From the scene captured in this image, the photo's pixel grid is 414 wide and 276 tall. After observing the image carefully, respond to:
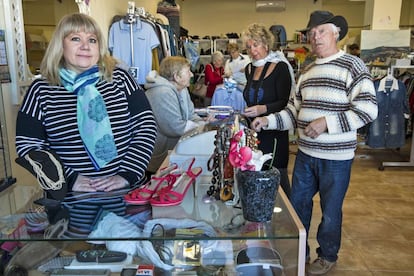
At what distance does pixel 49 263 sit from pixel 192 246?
1.57ft

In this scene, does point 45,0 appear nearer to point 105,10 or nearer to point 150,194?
point 105,10

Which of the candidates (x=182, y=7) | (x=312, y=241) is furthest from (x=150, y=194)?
(x=182, y=7)

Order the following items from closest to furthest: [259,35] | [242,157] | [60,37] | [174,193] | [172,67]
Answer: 1. [242,157]
2. [174,193]
3. [60,37]
4. [259,35]
5. [172,67]

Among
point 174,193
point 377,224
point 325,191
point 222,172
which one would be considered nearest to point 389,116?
point 377,224

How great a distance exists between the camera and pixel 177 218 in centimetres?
112

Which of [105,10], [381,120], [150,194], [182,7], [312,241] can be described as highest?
[182,7]

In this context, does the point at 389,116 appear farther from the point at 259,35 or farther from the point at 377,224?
the point at 259,35

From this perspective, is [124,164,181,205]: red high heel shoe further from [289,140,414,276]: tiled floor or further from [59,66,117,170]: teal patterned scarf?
[289,140,414,276]: tiled floor

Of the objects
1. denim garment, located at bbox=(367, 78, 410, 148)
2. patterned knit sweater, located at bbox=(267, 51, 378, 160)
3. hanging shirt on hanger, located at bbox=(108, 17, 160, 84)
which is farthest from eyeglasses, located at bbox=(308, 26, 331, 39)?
denim garment, located at bbox=(367, 78, 410, 148)

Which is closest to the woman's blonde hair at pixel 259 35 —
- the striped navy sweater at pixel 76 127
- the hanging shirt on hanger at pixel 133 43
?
the striped navy sweater at pixel 76 127

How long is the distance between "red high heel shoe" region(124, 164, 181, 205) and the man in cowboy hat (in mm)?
837

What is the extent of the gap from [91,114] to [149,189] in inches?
15.3

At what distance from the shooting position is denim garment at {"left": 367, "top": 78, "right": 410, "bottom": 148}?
4.57 metres

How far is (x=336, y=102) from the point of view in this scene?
2014 millimetres
